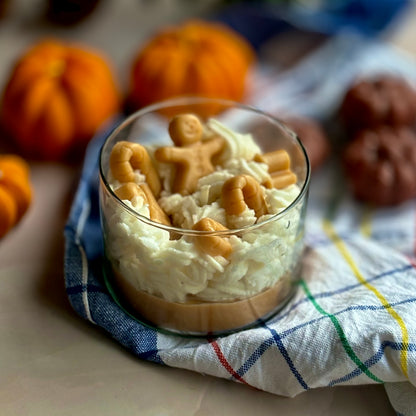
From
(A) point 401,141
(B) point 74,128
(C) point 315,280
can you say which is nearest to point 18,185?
(B) point 74,128

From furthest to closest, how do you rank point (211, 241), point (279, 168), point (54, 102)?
point (54, 102)
point (279, 168)
point (211, 241)

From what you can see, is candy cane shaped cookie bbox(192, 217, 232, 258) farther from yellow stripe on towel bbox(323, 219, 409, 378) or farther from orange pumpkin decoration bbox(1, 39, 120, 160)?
orange pumpkin decoration bbox(1, 39, 120, 160)

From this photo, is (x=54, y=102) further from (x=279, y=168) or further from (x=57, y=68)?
(x=279, y=168)

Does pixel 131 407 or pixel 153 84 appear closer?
pixel 131 407

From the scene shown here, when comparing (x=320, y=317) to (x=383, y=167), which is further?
(x=383, y=167)

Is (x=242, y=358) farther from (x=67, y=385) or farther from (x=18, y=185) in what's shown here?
(x=18, y=185)

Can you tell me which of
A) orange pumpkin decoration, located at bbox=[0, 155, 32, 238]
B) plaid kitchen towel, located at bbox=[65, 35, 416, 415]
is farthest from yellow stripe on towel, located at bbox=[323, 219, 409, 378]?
orange pumpkin decoration, located at bbox=[0, 155, 32, 238]

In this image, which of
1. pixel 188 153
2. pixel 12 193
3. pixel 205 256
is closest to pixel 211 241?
pixel 205 256
